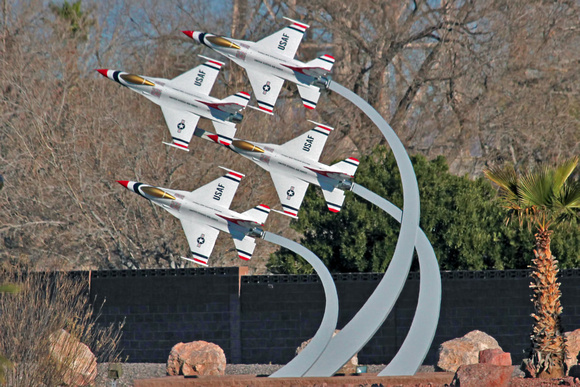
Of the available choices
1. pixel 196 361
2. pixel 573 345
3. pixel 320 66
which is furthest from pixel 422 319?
pixel 320 66

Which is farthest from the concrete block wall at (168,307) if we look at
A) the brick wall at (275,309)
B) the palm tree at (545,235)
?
A: the palm tree at (545,235)

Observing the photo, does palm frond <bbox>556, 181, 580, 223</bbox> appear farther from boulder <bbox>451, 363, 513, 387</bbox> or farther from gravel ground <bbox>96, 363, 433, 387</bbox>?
gravel ground <bbox>96, 363, 433, 387</bbox>

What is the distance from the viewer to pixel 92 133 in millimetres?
24016

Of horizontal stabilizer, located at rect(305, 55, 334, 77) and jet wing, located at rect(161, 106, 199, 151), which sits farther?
jet wing, located at rect(161, 106, 199, 151)

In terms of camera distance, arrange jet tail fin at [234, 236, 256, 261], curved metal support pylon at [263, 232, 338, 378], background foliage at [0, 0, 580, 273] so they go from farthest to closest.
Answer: background foliage at [0, 0, 580, 273]
curved metal support pylon at [263, 232, 338, 378]
jet tail fin at [234, 236, 256, 261]

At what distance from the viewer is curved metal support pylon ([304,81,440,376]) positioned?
611 inches

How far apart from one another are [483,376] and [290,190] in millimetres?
5011

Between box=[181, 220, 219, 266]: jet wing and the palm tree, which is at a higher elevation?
the palm tree

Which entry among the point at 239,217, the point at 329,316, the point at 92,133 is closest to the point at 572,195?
the point at 329,316

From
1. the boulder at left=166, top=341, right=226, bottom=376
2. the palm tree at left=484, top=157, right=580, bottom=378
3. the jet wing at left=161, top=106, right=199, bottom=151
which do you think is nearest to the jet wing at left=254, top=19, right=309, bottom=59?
the jet wing at left=161, top=106, right=199, bottom=151

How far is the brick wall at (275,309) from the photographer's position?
1895 centimetres

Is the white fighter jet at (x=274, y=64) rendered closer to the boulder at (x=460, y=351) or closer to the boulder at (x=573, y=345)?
the boulder at (x=460, y=351)

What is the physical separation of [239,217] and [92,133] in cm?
983

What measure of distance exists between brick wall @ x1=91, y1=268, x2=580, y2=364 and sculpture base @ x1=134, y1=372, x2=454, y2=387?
10.3 feet
